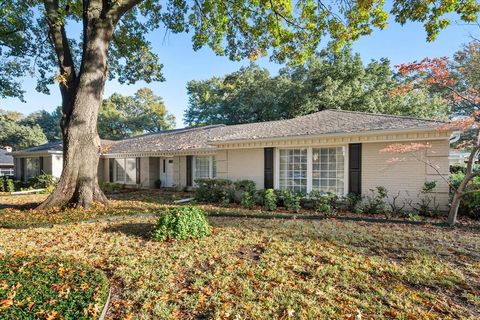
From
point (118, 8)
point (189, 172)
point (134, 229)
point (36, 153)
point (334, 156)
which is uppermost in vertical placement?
point (118, 8)

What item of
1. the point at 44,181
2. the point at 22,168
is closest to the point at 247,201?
the point at 44,181

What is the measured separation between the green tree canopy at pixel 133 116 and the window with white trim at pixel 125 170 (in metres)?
21.1

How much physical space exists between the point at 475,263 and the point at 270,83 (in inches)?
966

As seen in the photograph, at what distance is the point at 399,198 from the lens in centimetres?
998

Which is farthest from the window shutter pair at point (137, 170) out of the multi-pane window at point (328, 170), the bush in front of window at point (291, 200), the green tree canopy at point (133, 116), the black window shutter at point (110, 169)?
the green tree canopy at point (133, 116)

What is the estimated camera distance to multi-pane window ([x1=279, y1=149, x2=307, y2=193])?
11.9m

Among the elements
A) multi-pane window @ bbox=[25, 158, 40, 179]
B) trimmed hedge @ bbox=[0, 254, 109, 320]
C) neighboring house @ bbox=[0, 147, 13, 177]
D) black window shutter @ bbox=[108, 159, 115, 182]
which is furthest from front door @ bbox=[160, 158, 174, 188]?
neighboring house @ bbox=[0, 147, 13, 177]

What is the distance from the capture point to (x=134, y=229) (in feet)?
24.5

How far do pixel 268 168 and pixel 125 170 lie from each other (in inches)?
554

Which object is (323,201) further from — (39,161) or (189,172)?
(39,161)

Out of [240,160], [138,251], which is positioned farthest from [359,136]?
[138,251]

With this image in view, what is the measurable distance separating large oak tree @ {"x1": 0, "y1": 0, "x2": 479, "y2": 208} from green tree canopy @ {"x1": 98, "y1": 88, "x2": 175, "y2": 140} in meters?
26.6

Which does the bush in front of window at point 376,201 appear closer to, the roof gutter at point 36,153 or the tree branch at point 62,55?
the tree branch at point 62,55

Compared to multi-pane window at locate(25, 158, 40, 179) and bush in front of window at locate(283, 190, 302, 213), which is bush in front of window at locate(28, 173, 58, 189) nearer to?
multi-pane window at locate(25, 158, 40, 179)
